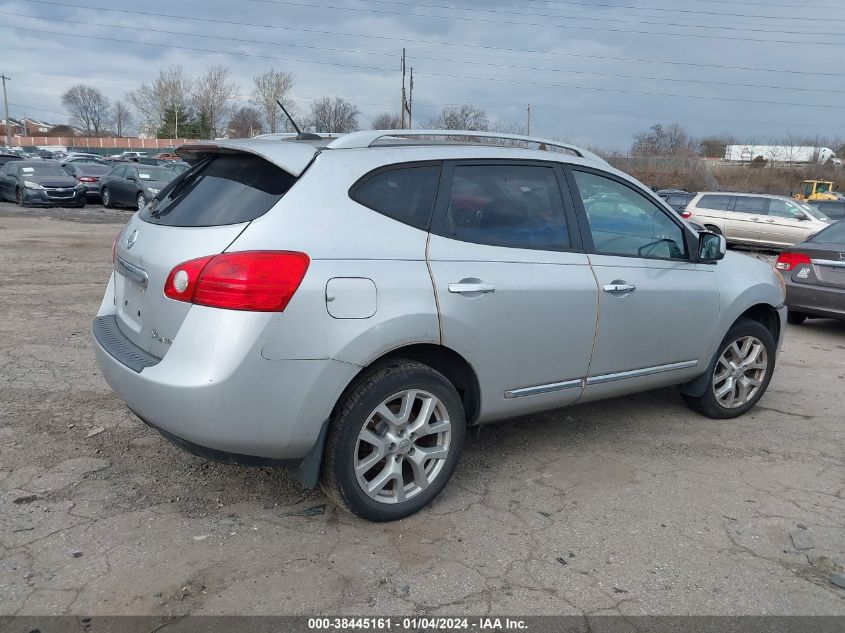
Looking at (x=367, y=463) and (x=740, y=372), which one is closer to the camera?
(x=367, y=463)

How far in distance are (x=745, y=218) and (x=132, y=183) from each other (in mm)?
18479

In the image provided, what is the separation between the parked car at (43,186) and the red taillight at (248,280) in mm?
22703

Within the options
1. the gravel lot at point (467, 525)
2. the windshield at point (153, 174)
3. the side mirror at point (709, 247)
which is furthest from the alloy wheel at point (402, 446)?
the windshield at point (153, 174)

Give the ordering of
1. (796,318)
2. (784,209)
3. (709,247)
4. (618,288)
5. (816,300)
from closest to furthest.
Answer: (618,288)
(709,247)
(816,300)
(796,318)
(784,209)

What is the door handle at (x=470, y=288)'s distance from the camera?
343 centimetres

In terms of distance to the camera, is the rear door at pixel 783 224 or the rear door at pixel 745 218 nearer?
the rear door at pixel 783 224

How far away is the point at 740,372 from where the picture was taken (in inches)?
202

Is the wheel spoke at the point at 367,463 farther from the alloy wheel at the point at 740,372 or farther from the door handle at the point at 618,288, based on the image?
the alloy wheel at the point at 740,372

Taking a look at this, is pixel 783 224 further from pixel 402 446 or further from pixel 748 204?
pixel 402 446

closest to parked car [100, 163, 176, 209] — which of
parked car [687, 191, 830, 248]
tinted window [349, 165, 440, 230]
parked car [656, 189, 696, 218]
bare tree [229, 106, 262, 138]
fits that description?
parked car [656, 189, 696, 218]

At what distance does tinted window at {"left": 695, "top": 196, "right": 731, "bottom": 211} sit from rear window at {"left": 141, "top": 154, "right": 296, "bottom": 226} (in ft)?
60.6

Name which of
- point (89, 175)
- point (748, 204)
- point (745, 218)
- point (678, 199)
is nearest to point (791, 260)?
point (745, 218)

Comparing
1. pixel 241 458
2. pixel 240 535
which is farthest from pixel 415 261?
pixel 240 535

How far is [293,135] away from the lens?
4.07 m
